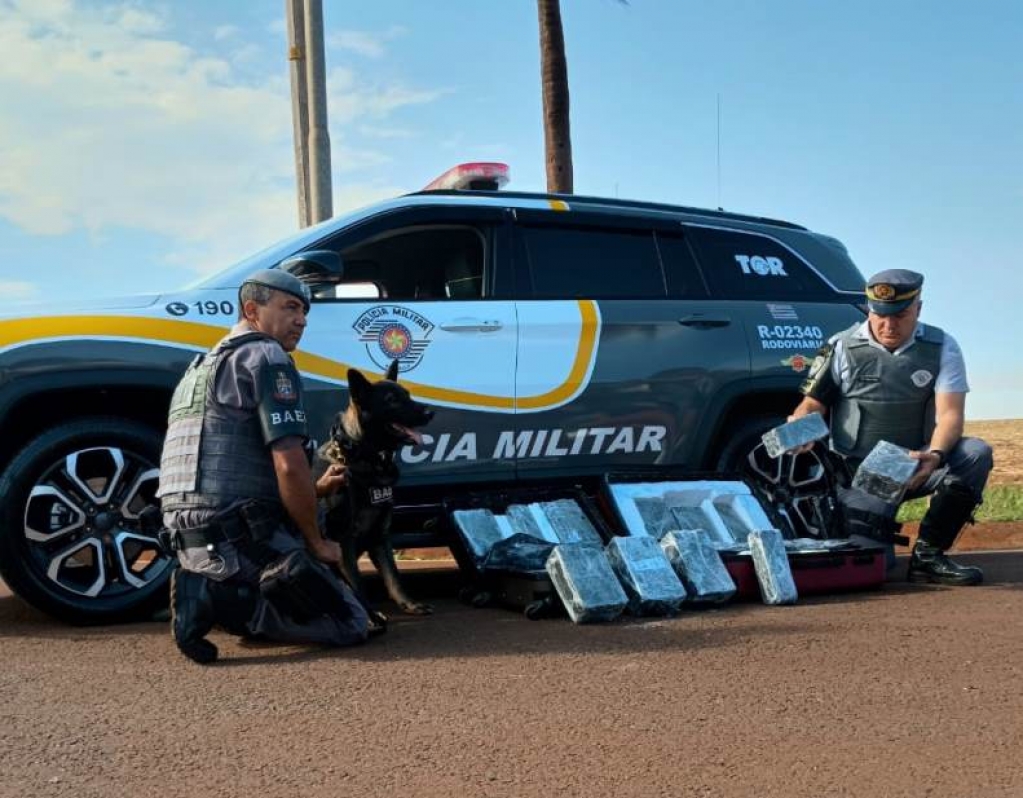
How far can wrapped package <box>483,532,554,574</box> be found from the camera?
5062 millimetres

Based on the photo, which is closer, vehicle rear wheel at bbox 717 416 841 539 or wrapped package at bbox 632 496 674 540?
wrapped package at bbox 632 496 674 540

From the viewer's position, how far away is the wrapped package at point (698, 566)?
4.96 meters

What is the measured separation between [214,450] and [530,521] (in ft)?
6.13

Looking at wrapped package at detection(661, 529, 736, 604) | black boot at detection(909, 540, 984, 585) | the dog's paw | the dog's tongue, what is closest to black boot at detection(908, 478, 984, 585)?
Result: black boot at detection(909, 540, 984, 585)

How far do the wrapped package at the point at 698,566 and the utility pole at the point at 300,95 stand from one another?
6.07m

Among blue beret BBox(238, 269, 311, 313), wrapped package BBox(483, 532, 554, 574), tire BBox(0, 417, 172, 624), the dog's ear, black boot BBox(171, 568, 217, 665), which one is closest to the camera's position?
black boot BBox(171, 568, 217, 665)

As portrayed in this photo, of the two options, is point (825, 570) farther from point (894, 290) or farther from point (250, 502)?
point (250, 502)

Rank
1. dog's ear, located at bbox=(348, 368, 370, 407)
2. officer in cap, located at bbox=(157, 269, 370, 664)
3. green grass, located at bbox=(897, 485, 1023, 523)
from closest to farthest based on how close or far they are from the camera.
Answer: officer in cap, located at bbox=(157, 269, 370, 664) < dog's ear, located at bbox=(348, 368, 370, 407) < green grass, located at bbox=(897, 485, 1023, 523)

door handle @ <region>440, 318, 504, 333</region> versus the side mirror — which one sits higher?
the side mirror

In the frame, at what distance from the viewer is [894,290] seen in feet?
18.1

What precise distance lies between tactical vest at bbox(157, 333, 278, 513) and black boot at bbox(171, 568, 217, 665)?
1.05 feet

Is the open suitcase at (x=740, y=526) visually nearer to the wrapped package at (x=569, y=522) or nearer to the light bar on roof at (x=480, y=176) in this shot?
the wrapped package at (x=569, y=522)

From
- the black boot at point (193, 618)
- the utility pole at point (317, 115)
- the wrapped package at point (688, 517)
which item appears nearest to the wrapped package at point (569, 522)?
the wrapped package at point (688, 517)

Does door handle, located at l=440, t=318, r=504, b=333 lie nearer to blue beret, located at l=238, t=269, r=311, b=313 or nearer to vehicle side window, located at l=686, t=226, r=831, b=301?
blue beret, located at l=238, t=269, r=311, b=313
